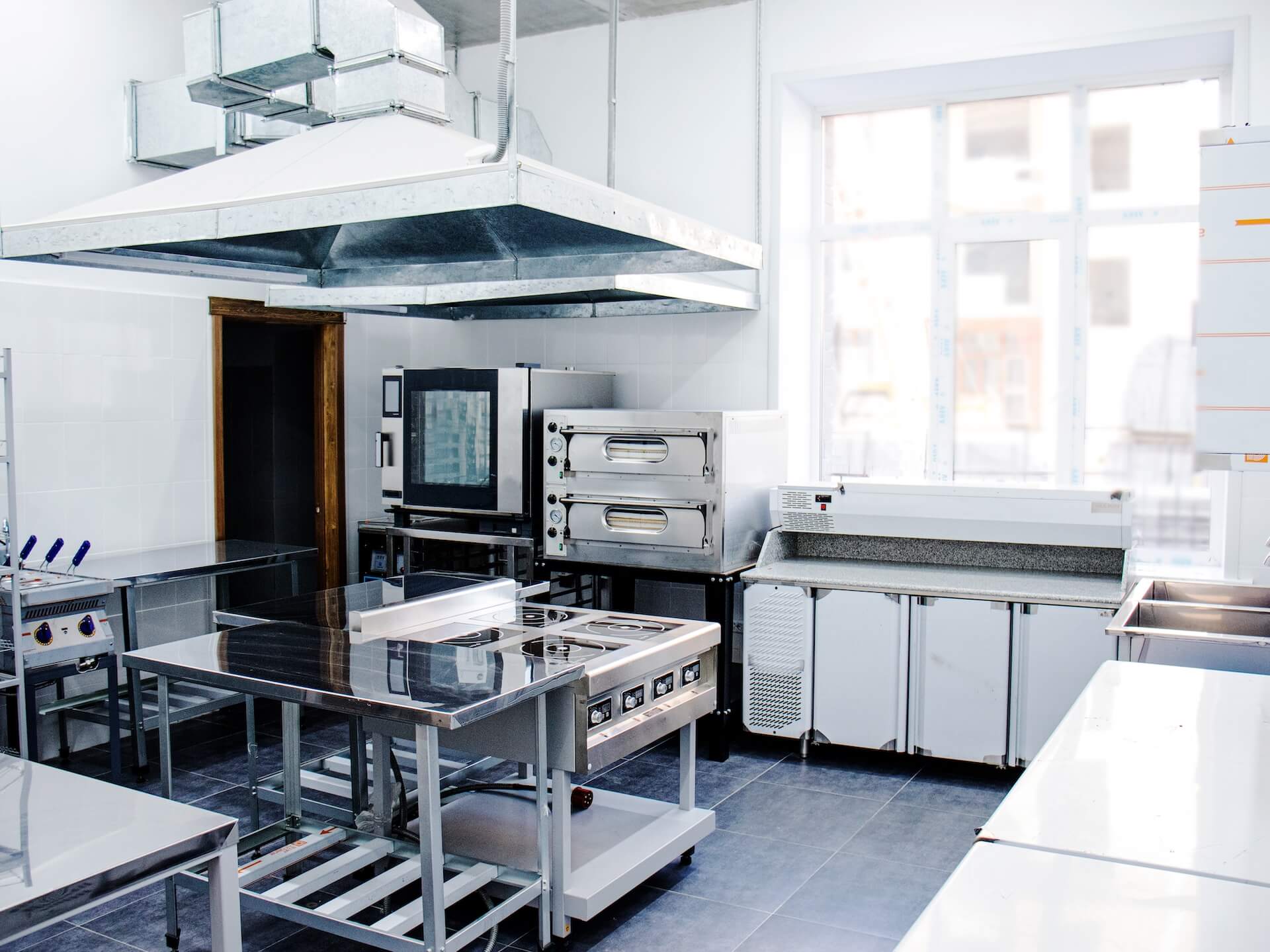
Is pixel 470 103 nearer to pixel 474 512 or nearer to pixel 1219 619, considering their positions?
pixel 474 512

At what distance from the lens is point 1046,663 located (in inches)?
158

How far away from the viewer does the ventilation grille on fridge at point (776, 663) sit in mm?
4406

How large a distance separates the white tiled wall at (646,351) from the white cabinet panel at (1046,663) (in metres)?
1.71

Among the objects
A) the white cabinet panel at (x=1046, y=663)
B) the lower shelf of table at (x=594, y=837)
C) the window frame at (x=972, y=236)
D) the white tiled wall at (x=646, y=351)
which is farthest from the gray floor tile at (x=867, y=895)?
the white tiled wall at (x=646, y=351)

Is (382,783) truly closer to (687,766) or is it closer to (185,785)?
(687,766)

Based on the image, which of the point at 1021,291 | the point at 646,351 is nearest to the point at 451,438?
the point at 646,351

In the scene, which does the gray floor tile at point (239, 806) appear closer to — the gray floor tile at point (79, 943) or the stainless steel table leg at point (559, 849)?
the gray floor tile at point (79, 943)

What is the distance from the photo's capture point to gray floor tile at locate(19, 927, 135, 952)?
2.92 metres

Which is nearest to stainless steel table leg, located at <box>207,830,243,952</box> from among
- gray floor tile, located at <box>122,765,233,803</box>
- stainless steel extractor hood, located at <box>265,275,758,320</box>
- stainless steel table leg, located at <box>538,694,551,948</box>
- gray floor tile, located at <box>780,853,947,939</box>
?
stainless steel table leg, located at <box>538,694,551,948</box>

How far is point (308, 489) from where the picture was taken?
19.1 ft

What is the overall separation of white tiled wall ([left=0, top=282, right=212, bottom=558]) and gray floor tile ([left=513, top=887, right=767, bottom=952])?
269 centimetres

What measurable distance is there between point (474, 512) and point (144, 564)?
142 cm

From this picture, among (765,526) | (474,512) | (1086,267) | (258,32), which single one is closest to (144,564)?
(474,512)

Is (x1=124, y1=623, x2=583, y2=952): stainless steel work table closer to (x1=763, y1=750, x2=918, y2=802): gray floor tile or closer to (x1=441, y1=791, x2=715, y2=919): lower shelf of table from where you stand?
(x1=441, y1=791, x2=715, y2=919): lower shelf of table
